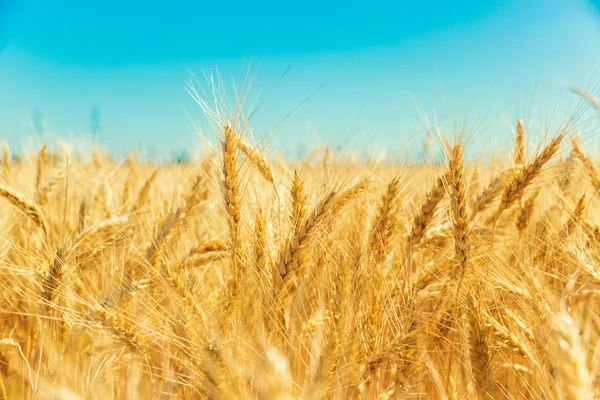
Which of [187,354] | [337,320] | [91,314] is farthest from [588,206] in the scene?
[91,314]

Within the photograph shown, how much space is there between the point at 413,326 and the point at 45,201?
1.68m

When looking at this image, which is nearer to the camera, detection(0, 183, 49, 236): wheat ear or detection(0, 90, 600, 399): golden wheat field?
detection(0, 90, 600, 399): golden wheat field

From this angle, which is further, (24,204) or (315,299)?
(24,204)

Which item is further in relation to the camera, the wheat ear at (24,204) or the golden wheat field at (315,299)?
the wheat ear at (24,204)

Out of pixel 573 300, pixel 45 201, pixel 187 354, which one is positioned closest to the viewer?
pixel 187 354

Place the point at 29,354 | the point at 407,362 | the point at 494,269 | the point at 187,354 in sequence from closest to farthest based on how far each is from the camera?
1. the point at 187,354
2. the point at 407,362
3. the point at 494,269
4. the point at 29,354

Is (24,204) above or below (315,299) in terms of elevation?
above

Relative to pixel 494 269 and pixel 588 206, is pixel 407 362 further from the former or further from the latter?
pixel 588 206

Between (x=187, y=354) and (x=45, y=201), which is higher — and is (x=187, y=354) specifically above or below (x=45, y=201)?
below

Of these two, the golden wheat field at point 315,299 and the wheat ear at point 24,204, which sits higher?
the wheat ear at point 24,204

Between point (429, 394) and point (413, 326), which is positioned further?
point (429, 394)

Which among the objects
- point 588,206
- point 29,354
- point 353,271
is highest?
point 588,206

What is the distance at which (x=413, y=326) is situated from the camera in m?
1.25

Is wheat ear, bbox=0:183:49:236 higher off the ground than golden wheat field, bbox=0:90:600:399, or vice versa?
wheat ear, bbox=0:183:49:236
